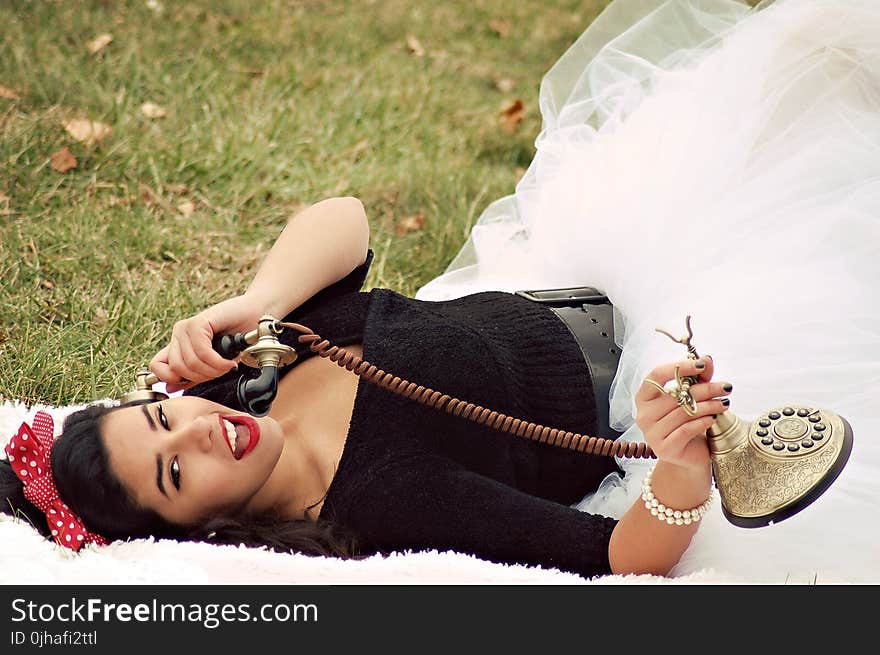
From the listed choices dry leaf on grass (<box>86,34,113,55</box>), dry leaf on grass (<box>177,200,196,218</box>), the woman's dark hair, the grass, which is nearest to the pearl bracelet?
the woman's dark hair

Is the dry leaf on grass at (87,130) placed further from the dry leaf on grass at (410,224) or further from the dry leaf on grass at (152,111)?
the dry leaf on grass at (410,224)

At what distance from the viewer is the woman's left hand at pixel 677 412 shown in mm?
1660

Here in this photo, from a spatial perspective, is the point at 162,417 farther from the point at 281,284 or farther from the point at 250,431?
the point at 281,284

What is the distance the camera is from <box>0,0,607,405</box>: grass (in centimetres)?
320

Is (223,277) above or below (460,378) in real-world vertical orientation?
below

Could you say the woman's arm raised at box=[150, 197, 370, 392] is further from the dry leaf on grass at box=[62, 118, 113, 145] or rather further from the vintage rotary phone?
the dry leaf on grass at box=[62, 118, 113, 145]

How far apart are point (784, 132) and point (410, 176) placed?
1988 mm

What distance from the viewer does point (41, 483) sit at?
6.89ft

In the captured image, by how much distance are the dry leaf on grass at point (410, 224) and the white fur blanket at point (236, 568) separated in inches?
82.6

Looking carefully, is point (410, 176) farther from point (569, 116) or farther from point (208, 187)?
point (569, 116)

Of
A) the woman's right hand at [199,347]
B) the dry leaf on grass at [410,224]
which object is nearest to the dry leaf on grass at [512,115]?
the dry leaf on grass at [410,224]

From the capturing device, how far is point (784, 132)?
95.4 inches

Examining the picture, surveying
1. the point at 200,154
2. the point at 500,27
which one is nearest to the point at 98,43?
the point at 200,154

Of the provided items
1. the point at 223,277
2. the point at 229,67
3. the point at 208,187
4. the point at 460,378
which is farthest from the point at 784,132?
the point at 229,67
